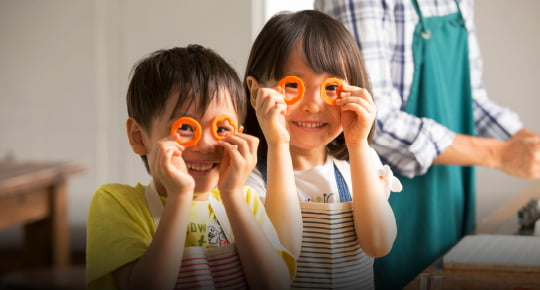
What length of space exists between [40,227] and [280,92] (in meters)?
0.99

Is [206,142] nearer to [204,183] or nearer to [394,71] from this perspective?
[204,183]

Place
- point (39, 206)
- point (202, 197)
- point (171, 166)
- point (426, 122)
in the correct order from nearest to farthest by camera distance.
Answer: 1. point (171, 166)
2. point (202, 197)
3. point (426, 122)
4. point (39, 206)

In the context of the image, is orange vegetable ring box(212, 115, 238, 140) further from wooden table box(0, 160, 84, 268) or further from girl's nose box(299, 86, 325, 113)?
wooden table box(0, 160, 84, 268)

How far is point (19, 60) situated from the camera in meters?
0.90

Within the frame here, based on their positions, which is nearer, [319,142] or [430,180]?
[319,142]

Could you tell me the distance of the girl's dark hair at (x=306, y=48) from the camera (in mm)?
761

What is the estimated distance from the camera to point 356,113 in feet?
2.45

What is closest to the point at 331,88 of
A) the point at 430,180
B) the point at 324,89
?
the point at 324,89

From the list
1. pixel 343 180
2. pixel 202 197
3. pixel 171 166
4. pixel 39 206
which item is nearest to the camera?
pixel 171 166

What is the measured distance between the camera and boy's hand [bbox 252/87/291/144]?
71 cm

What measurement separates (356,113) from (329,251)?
16cm

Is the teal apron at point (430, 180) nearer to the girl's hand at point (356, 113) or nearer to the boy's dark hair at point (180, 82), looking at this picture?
the girl's hand at point (356, 113)

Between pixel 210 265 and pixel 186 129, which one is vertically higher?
pixel 186 129

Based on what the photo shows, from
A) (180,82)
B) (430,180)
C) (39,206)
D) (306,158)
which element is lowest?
(39,206)
